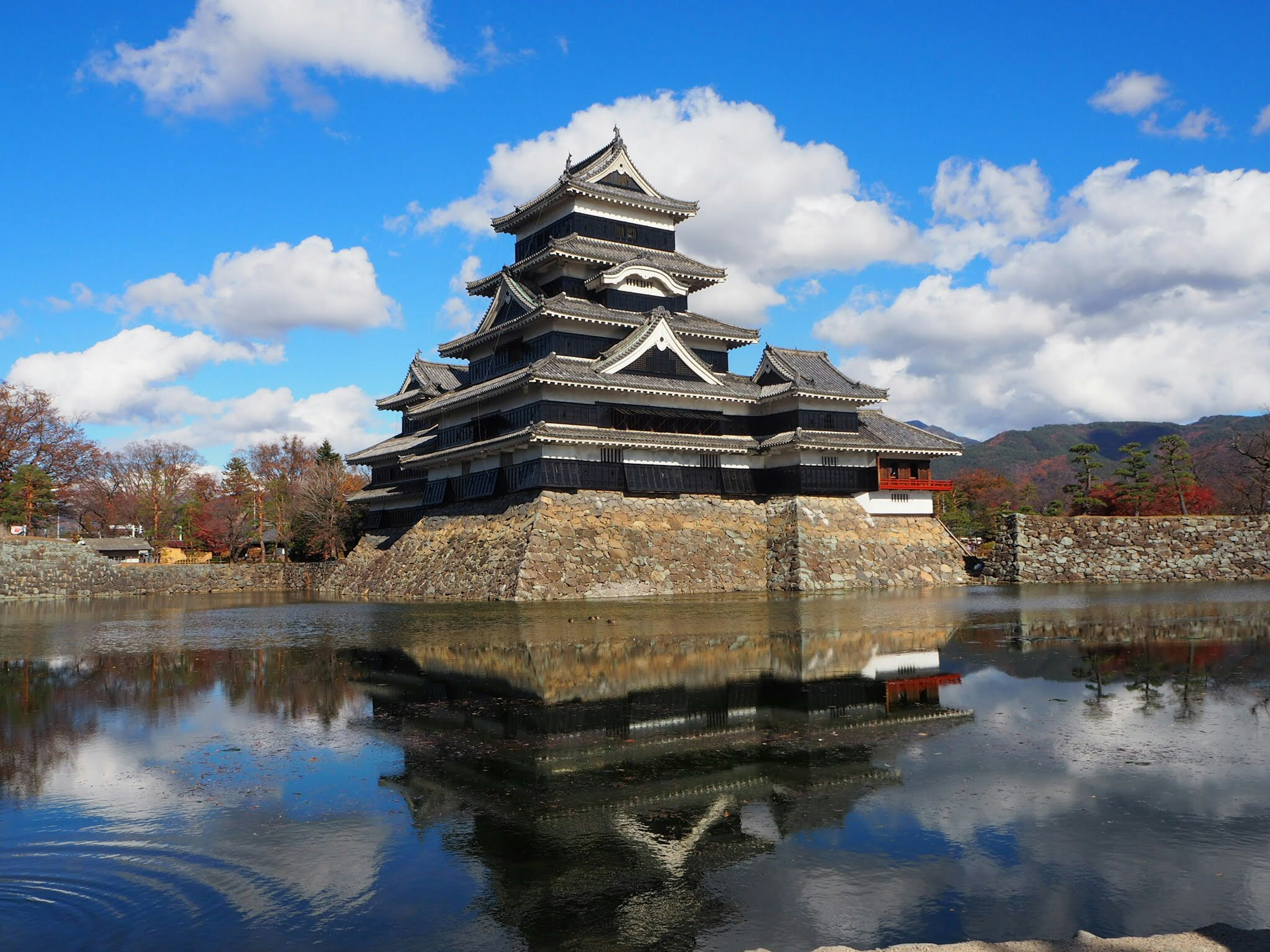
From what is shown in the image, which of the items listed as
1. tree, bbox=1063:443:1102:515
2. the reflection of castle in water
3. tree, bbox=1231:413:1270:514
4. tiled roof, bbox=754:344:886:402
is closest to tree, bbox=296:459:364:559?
tiled roof, bbox=754:344:886:402

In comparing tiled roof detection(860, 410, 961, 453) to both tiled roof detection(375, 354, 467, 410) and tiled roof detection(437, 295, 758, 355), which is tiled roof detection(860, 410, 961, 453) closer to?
tiled roof detection(437, 295, 758, 355)

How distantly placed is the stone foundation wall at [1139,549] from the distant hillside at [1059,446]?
2419 inches

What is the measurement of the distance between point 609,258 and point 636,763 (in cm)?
3336

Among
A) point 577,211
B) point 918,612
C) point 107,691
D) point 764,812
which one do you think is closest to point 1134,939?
point 764,812

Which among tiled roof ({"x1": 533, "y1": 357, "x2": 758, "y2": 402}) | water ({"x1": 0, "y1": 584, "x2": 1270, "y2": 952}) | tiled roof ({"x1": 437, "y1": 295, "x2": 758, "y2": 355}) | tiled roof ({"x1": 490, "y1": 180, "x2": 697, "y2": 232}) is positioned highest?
tiled roof ({"x1": 490, "y1": 180, "x2": 697, "y2": 232})

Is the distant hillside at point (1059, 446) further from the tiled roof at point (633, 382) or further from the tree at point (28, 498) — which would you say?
the tree at point (28, 498)

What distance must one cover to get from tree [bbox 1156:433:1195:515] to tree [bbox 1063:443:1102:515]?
3522 mm

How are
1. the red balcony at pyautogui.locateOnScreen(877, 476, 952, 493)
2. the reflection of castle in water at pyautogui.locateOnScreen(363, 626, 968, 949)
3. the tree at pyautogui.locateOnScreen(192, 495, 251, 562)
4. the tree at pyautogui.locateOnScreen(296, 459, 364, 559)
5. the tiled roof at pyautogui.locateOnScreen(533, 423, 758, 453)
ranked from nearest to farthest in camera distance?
Answer: 1. the reflection of castle in water at pyautogui.locateOnScreen(363, 626, 968, 949)
2. the tiled roof at pyautogui.locateOnScreen(533, 423, 758, 453)
3. the red balcony at pyautogui.locateOnScreen(877, 476, 952, 493)
4. the tree at pyautogui.locateOnScreen(296, 459, 364, 559)
5. the tree at pyautogui.locateOnScreen(192, 495, 251, 562)

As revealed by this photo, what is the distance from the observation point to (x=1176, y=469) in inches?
2122

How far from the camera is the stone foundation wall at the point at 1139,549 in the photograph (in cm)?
3900

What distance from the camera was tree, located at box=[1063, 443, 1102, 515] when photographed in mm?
51656

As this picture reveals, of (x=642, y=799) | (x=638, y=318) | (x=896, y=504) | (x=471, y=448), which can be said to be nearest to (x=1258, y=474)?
(x=896, y=504)

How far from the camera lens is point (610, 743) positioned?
9.25 metres

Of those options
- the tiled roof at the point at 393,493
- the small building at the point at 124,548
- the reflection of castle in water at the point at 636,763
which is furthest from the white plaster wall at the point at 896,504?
the small building at the point at 124,548
